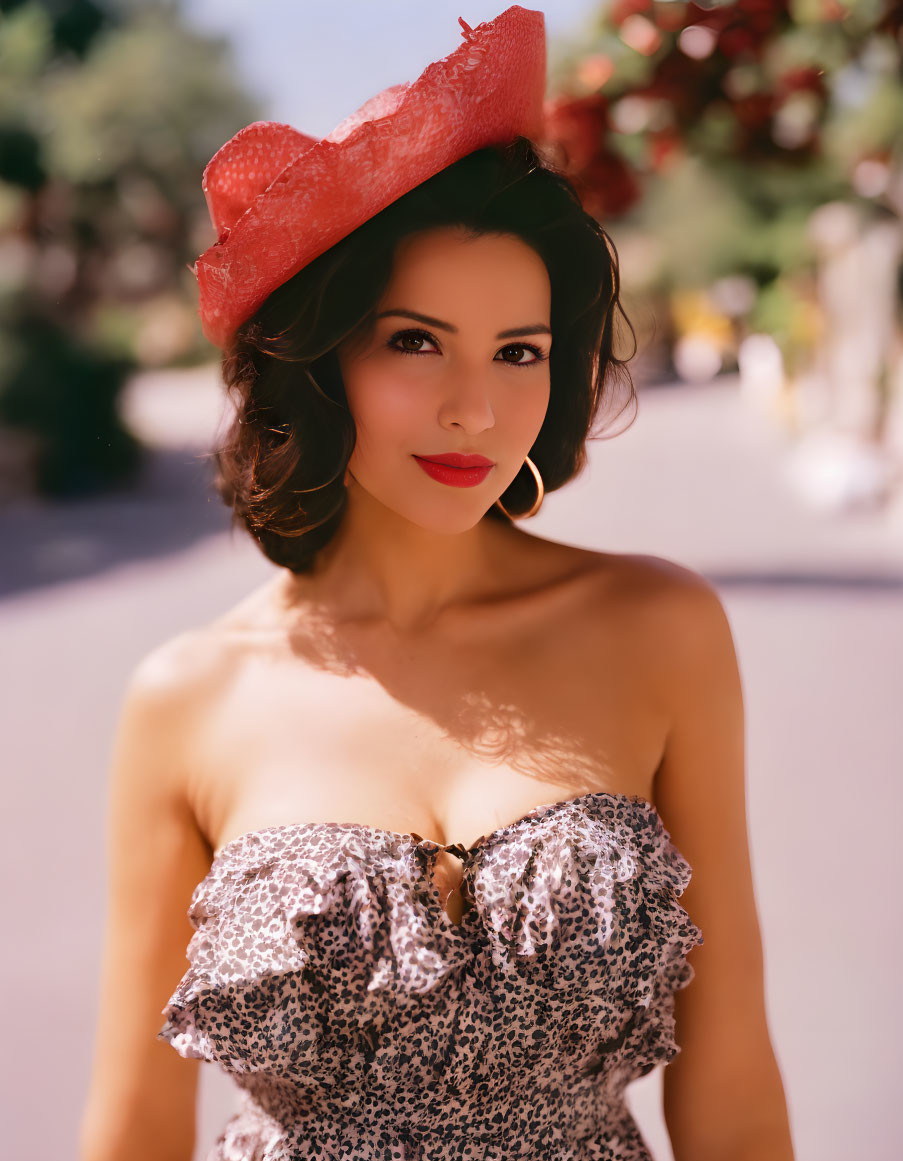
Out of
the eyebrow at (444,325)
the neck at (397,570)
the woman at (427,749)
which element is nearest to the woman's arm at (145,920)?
the woman at (427,749)

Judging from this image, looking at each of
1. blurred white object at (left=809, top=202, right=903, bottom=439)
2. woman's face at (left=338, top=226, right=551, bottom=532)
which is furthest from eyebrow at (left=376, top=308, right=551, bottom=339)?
blurred white object at (left=809, top=202, right=903, bottom=439)

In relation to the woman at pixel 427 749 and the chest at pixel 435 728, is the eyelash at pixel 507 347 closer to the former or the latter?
the woman at pixel 427 749

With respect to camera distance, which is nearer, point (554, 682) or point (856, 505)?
point (554, 682)

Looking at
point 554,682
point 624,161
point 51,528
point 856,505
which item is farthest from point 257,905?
point 51,528

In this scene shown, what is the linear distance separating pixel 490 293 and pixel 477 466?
19 cm

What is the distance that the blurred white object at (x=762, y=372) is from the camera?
15.6m

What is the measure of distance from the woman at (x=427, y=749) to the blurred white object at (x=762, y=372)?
45.7 ft

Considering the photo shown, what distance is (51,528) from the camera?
441 inches

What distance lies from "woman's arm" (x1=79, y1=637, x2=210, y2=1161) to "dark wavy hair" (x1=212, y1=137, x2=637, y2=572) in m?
0.26

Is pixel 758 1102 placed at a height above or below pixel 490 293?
below

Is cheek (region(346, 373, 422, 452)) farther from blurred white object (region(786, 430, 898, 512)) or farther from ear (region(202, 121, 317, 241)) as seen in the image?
blurred white object (region(786, 430, 898, 512))

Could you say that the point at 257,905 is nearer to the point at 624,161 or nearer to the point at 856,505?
the point at 624,161

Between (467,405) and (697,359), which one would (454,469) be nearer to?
(467,405)

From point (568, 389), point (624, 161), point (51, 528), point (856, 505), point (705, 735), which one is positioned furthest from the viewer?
point (51, 528)
